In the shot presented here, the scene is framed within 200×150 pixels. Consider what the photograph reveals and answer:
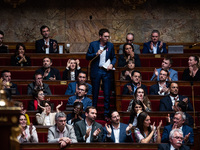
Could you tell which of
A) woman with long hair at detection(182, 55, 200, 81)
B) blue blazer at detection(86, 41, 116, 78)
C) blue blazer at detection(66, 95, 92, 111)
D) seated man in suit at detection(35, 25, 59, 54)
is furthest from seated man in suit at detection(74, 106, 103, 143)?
seated man in suit at detection(35, 25, 59, 54)

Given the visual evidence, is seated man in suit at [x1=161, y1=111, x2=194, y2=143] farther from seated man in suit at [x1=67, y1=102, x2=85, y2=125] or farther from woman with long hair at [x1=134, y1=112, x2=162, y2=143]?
seated man in suit at [x1=67, y1=102, x2=85, y2=125]

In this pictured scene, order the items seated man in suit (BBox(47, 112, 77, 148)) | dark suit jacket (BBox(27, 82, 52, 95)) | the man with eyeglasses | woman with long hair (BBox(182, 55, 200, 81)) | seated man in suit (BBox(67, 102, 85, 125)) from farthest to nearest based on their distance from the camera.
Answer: woman with long hair (BBox(182, 55, 200, 81)) < dark suit jacket (BBox(27, 82, 52, 95)) < the man with eyeglasses < seated man in suit (BBox(67, 102, 85, 125)) < seated man in suit (BBox(47, 112, 77, 148))

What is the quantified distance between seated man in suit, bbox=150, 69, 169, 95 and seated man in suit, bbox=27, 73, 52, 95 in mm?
1232

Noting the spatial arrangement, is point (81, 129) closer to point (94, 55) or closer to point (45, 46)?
point (94, 55)

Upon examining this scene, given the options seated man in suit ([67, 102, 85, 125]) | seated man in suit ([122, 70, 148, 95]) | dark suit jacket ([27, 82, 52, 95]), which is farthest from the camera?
dark suit jacket ([27, 82, 52, 95])

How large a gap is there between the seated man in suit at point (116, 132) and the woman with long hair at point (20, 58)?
95.2 inches

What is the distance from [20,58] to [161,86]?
2.03 m

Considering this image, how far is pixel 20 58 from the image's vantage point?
6441mm

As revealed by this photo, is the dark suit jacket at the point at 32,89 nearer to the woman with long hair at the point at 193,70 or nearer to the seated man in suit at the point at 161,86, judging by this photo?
the seated man in suit at the point at 161,86

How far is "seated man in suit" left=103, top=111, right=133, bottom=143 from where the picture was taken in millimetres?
4242

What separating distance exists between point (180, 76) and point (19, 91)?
2086 mm

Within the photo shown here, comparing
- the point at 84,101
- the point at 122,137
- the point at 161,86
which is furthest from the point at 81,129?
the point at 161,86

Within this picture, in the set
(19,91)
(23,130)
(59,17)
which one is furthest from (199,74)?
(59,17)

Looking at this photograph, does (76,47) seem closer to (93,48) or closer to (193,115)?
(93,48)
